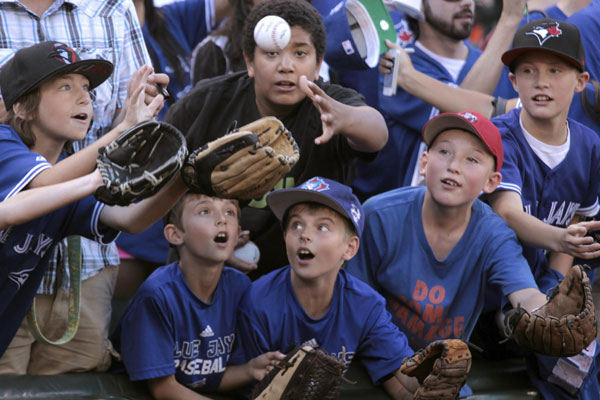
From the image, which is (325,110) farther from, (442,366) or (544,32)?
(544,32)

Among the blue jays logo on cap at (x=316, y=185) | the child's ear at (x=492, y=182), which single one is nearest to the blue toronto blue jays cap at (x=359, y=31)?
the child's ear at (x=492, y=182)

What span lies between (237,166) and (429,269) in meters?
1.25

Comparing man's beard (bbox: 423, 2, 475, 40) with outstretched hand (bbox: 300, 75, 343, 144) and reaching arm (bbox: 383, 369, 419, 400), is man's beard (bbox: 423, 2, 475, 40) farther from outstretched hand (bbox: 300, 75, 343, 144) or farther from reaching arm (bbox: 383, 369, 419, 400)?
reaching arm (bbox: 383, 369, 419, 400)

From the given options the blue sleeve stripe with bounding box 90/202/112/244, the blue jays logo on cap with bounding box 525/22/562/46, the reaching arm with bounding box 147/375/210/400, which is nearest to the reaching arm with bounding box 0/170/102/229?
the blue sleeve stripe with bounding box 90/202/112/244

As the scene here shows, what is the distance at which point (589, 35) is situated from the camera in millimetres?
4336

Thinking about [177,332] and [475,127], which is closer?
[177,332]

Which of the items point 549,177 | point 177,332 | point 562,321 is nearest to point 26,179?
point 177,332

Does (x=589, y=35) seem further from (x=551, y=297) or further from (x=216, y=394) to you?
(x=216, y=394)

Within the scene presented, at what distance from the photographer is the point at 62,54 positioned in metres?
2.75

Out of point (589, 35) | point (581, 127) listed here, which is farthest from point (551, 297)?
point (589, 35)

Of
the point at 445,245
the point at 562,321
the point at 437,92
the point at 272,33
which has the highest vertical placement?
the point at 272,33

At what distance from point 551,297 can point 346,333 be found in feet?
2.42

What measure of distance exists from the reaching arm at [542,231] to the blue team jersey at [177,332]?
1206mm

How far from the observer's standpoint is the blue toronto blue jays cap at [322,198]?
3031mm
